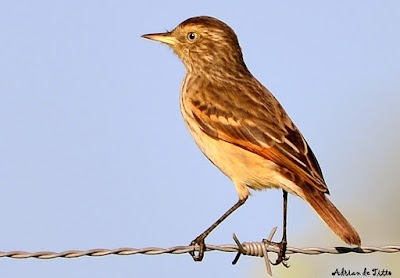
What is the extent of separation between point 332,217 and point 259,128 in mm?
1330

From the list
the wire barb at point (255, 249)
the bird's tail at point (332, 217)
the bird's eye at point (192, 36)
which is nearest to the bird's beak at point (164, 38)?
the bird's eye at point (192, 36)

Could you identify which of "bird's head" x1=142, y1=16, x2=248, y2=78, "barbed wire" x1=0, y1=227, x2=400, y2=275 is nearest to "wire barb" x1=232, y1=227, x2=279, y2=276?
"barbed wire" x1=0, y1=227, x2=400, y2=275

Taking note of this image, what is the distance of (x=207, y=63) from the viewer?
13219 mm

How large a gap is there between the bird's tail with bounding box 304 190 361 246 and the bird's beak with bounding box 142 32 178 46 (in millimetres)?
2814

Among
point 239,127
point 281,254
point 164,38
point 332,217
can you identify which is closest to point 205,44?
point 164,38

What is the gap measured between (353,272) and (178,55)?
2.74 meters

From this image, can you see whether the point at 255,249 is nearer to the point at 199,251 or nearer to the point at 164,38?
the point at 199,251

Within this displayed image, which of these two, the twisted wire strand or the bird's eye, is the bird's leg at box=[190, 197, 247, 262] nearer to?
the twisted wire strand

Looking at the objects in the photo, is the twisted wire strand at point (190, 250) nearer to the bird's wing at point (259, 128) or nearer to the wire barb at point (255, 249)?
the wire barb at point (255, 249)

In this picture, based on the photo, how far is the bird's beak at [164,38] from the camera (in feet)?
43.5

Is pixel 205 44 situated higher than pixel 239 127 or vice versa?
pixel 205 44

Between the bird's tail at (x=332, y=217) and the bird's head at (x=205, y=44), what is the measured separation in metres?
2.44

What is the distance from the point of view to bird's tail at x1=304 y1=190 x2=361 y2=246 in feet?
34.4

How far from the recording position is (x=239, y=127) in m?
11.8
